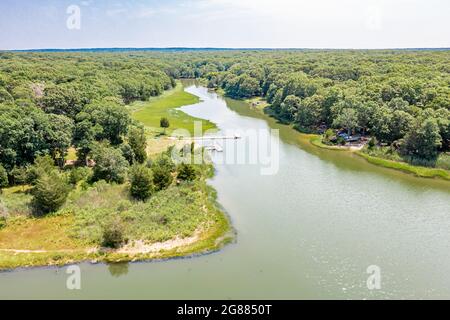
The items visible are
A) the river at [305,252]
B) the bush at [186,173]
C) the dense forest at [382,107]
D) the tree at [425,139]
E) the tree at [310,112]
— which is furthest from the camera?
the tree at [310,112]

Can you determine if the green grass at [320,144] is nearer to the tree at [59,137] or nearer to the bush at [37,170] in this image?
the tree at [59,137]

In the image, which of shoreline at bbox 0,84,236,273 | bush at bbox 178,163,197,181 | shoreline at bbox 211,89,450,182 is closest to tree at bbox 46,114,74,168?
bush at bbox 178,163,197,181

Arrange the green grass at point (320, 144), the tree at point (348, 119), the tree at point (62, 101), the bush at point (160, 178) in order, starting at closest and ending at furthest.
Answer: the bush at point (160, 178), the green grass at point (320, 144), the tree at point (62, 101), the tree at point (348, 119)

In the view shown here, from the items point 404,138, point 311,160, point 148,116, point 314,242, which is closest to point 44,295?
point 314,242

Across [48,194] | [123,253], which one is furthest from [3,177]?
[123,253]

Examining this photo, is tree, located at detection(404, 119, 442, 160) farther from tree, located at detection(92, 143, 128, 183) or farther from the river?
tree, located at detection(92, 143, 128, 183)

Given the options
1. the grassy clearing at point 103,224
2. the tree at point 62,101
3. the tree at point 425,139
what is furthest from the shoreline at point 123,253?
the tree at point 62,101
